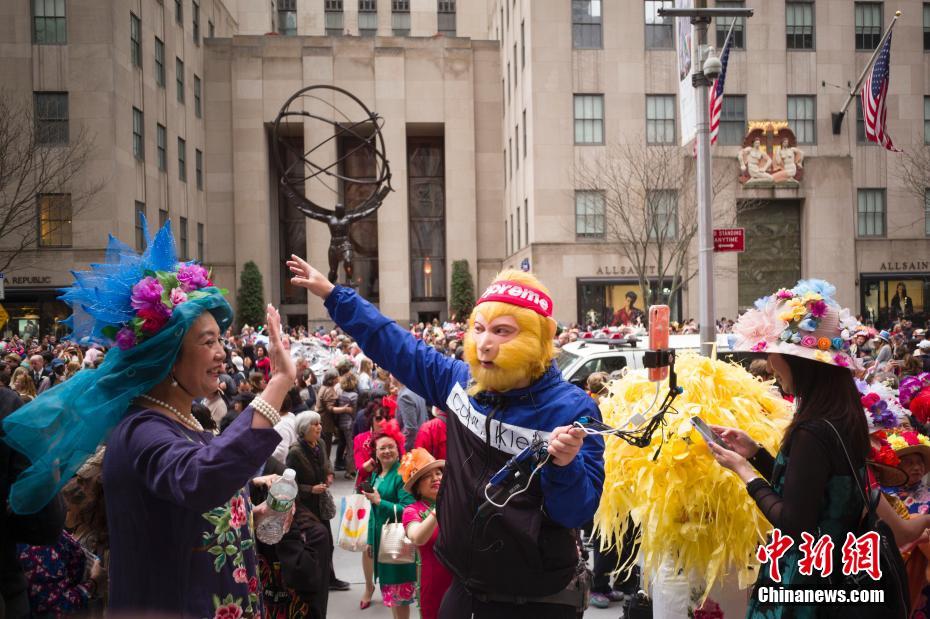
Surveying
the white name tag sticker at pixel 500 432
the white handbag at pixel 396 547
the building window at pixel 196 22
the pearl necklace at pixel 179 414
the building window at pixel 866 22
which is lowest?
the white handbag at pixel 396 547

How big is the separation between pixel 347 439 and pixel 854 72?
2852 centimetres

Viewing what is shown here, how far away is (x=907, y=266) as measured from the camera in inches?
1131

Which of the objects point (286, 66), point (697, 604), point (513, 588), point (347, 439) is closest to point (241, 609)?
point (513, 588)

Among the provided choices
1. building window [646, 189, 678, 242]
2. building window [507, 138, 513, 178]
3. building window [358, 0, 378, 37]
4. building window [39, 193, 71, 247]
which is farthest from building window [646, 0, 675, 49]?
building window [39, 193, 71, 247]

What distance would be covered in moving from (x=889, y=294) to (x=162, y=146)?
32394mm

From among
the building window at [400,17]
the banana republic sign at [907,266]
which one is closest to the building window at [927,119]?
the banana republic sign at [907,266]

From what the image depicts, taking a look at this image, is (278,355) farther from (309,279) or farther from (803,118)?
(803,118)

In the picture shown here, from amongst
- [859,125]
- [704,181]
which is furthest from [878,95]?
[859,125]

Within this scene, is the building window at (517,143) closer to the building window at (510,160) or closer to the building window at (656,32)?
the building window at (510,160)

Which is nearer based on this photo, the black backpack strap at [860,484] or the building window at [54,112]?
the black backpack strap at [860,484]

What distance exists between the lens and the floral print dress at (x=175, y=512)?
82.2 inches

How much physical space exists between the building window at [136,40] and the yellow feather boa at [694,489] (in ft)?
94.7

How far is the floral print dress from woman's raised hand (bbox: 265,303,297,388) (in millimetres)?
191

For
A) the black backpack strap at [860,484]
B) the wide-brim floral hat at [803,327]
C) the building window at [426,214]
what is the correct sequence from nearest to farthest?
1. the black backpack strap at [860,484]
2. the wide-brim floral hat at [803,327]
3. the building window at [426,214]
